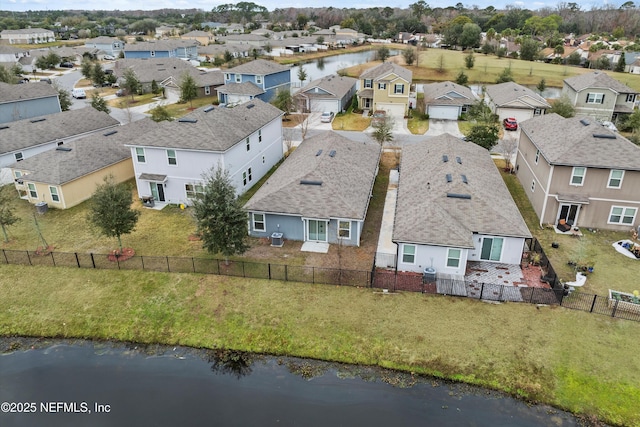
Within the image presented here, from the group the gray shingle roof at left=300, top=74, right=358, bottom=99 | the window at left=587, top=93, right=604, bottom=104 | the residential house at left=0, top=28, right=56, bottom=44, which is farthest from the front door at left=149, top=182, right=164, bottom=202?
the residential house at left=0, top=28, right=56, bottom=44

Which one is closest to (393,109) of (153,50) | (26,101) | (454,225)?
(454,225)

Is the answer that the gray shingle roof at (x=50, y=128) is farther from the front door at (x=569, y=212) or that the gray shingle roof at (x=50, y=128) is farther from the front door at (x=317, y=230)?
the front door at (x=569, y=212)

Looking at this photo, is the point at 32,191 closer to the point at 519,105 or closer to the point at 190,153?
the point at 190,153

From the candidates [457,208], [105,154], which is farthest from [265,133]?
[457,208]

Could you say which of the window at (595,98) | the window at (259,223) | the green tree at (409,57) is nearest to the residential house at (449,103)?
the window at (595,98)

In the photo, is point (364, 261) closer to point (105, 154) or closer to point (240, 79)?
point (105, 154)

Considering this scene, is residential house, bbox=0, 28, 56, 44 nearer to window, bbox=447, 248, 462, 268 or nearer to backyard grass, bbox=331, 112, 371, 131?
backyard grass, bbox=331, 112, 371, 131

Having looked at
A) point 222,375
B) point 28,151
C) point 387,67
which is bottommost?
point 222,375
